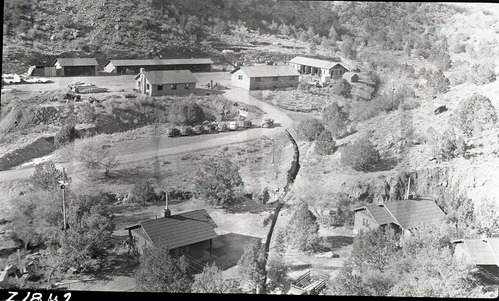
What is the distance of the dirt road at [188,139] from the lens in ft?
25.9

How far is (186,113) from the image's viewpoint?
8.10 meters

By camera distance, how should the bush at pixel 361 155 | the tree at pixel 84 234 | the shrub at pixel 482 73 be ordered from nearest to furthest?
1. the tree at pixel 84 234
2. the bush at pixel 361 155
3. the shrub at pixel 482 73

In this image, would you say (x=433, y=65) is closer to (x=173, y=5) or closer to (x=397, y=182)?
(x=397, y=182)

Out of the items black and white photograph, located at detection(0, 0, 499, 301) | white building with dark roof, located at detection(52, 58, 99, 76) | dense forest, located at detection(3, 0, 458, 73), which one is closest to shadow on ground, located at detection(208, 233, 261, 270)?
black and white photograph, located at detection(0, 0, 499, 301)

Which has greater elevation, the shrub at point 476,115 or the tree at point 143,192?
the shrub at point 476,115

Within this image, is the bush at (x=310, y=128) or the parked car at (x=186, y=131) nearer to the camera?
the parked car at (x=186, y=131)

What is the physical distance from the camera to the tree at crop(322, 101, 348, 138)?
27.1 ft

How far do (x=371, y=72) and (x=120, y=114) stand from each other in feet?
14.1

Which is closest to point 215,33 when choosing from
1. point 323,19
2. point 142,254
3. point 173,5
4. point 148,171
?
point 173,5

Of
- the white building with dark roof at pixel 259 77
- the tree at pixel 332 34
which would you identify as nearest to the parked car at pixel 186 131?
the white building with dark roof at pixel 259 77

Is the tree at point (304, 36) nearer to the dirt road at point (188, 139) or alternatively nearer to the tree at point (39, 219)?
the dirt road at point (188, 139)

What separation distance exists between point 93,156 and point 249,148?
246 centimetres

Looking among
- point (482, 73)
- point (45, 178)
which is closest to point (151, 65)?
point (45, 178)

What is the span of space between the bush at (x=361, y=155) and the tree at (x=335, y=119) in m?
0.30
